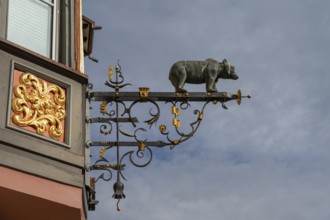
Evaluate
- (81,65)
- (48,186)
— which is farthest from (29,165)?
(81,65)

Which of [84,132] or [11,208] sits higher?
[84,132]

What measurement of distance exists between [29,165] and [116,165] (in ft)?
4.73

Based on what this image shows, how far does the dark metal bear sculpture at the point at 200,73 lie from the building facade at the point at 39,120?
1.30 meters

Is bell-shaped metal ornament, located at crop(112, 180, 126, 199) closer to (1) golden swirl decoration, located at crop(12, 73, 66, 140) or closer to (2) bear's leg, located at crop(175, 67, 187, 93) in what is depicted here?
(1) golden swirl decoration, located at crop(12, 73, 66, 140)

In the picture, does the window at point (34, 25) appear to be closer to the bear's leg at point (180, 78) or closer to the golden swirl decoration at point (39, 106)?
the golden swirl decoration at point (39, 106)

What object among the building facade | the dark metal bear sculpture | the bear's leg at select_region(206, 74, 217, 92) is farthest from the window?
the bear's leg at select_region(206, 74, 217, 92)

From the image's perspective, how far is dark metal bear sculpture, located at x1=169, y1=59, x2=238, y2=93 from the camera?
10.7 m

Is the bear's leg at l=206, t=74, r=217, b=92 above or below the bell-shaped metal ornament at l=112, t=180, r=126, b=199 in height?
above

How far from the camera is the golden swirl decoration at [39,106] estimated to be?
9250 millimetres

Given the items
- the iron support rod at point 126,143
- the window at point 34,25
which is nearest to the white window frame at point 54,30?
the window at point 34,25

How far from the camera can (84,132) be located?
9961mm

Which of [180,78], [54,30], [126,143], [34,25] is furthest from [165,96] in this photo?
[34,25]

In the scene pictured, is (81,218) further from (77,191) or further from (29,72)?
(29,72)

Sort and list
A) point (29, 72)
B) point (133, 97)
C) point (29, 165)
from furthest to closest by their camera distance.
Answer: point (133, 97), point (29, 72), point (29, 165)
